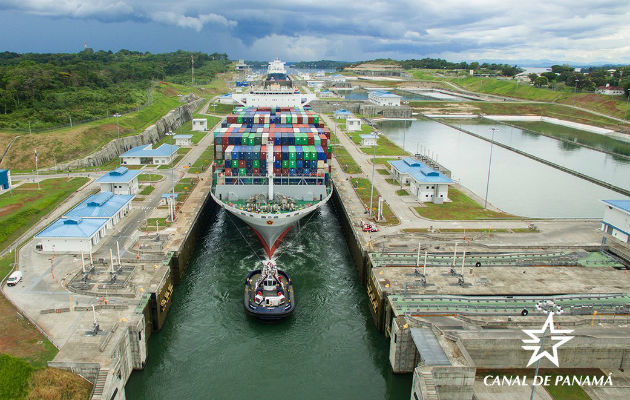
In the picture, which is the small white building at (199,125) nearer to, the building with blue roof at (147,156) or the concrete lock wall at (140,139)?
the concrete lock wall at (140,139)

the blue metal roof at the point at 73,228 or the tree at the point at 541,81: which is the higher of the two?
the tree at the point at 541,81

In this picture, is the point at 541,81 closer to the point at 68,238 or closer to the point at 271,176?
the point at 271,176

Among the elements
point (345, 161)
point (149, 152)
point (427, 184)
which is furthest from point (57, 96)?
point (427, 184)

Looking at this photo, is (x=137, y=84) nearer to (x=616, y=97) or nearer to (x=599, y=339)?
(x=599, y=339)

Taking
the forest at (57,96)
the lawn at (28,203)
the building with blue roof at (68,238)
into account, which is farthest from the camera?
the forest at (57,96)

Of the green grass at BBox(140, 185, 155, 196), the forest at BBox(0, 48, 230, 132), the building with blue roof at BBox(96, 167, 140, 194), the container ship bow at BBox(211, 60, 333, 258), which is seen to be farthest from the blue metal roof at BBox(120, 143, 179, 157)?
the forest at BBox(0, 48, 230, 132)

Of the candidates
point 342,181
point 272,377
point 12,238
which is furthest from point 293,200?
point 12,238

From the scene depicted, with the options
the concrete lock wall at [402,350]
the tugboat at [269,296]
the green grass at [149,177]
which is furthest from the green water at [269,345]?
the green grass at [149,177]
